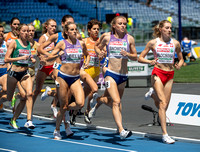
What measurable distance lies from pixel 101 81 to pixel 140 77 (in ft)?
5.96

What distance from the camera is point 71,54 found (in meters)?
9.02

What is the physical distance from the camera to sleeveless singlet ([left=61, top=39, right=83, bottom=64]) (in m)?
9.02

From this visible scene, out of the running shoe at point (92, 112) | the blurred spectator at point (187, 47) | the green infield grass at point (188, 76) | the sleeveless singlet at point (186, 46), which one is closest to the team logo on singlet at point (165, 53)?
the running shoe at point (92, 112)

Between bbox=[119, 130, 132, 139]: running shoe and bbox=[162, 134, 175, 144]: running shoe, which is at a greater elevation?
bbox=[119, 130, 132, 139]: running shoe

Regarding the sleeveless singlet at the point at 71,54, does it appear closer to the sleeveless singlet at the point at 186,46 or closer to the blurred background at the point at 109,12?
the sleeveless singlet at the point at 186,46

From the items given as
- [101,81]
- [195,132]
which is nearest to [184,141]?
[195,132]

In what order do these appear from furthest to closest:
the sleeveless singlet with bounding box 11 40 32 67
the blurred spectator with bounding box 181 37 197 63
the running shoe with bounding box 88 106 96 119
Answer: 1. the blurred spectator with bounding box 181 37 197 63
2. the running shoe with bounding box 88 106 96 119
3. the sleeveless singlet with bounding box 11 40 32 67

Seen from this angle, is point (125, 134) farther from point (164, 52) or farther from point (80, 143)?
point (164, 52)

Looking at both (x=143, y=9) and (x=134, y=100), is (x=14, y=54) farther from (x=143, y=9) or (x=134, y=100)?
(x=143, y=9)

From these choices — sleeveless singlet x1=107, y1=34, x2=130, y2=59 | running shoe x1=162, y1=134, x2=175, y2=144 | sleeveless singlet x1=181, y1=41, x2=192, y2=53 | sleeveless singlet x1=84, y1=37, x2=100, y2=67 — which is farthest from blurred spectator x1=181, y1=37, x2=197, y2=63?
running shoe x1=162, y1=134, x2=175, y2=144

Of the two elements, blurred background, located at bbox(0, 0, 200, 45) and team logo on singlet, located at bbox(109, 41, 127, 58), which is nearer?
team logo on singlet, located at bbox(109, 41, 127, 58)

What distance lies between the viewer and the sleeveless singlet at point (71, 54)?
9016mm

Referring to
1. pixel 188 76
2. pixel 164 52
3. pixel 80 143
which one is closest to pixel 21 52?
pixel 80 143

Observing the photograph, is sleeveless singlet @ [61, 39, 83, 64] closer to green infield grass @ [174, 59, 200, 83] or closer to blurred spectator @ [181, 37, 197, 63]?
green infield grass @ [174, 59, 200, 83]
